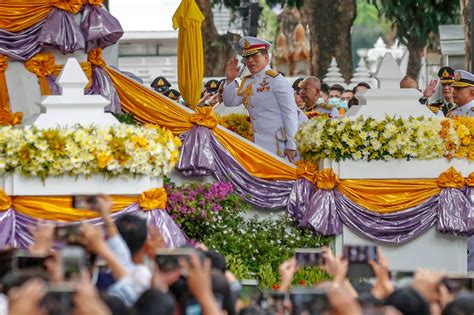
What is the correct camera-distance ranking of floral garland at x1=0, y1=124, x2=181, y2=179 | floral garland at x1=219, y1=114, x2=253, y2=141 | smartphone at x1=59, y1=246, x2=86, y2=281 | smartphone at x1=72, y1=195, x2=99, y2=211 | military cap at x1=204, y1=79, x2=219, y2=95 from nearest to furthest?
smartphone at x1=59, y1=246, x2=86, y2=281
smartphone at x1=72, y1=195, x2=99, y2=211
floral garland at x1=0, y1=124, x2=181, y2=179
floral garland at x1=219, y1=114, x2=253, y2=141
military cap at x1=204, y1=79, x2=219, y2=95

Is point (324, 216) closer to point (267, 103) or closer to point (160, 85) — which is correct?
point (267, 103)

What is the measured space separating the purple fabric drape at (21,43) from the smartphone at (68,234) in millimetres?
7766

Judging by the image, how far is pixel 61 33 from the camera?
732 inches

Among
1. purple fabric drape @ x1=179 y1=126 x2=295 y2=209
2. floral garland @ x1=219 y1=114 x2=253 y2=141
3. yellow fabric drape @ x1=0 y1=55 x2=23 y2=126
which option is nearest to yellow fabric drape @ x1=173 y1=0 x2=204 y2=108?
purple fabric drape @ x1=179 y1=126 x2=295 y2=209

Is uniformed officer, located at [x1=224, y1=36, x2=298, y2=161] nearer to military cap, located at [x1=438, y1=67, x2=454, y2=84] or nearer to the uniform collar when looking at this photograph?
the uniform collar

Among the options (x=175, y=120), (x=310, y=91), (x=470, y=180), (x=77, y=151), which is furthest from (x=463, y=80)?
(x=77, y=151)

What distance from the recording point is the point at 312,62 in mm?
36094

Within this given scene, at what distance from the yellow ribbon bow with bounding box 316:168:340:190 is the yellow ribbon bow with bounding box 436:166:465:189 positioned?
1.08 m

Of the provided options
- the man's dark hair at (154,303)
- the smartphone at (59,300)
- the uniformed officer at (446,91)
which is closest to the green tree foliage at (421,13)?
the uniformed officer at (446,91)

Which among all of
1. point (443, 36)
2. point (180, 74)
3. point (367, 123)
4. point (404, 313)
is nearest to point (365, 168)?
point (367, 123)

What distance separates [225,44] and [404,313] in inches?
1073

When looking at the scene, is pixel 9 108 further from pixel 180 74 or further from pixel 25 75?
pixel 180 74

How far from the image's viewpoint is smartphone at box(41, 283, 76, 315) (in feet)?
29.3

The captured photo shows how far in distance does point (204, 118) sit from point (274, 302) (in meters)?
8.69
